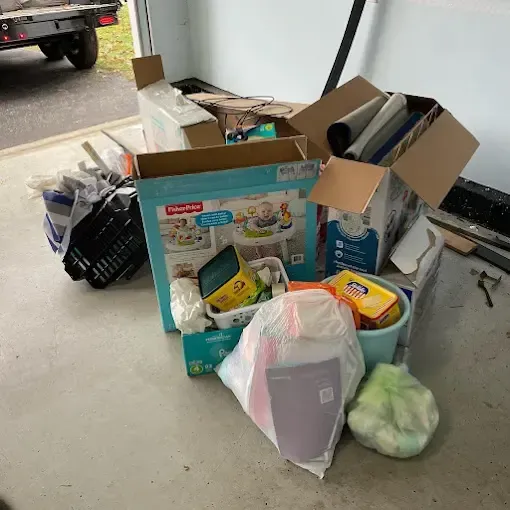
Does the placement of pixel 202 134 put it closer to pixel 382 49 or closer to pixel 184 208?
pixel 184 208

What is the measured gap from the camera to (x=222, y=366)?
4.38ft

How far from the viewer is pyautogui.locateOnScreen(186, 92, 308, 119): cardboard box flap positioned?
6.11ft

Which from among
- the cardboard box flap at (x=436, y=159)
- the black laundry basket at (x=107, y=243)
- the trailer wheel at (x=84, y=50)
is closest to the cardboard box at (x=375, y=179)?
the cardboard box flap at (x=436, y=159)

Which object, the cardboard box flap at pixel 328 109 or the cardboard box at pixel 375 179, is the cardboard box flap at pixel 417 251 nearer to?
the cardboard box at pixel 375 179

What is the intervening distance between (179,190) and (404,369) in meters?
0.69

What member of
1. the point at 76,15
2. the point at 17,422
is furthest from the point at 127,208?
the point at 76,15

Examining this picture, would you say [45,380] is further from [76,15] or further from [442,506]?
[76,15]

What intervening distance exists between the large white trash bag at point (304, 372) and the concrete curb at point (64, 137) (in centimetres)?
189

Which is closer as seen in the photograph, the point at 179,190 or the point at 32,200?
the point at 179,190

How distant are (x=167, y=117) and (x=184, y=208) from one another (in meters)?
0.61

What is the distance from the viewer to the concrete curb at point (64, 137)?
2.58m

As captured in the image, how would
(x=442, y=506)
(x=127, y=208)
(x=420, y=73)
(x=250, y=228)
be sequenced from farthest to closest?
(x=420, y=73)
(x=127, y=208)
(x=250, y=228)
(x=442, y=506)

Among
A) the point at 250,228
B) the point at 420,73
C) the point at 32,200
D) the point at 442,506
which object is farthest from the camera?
the point at 32,200

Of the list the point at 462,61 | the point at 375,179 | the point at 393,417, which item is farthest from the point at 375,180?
the point at 462,61
